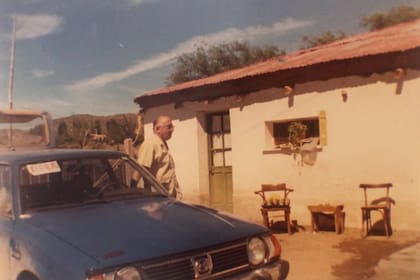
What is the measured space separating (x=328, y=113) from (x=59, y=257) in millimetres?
6335

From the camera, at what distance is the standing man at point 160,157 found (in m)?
5.42

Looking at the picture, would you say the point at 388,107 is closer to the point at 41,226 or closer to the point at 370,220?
the point at 370,220

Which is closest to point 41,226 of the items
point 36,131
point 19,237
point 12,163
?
point 19,237

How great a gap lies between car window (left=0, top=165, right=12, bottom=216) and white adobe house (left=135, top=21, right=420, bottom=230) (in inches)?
224

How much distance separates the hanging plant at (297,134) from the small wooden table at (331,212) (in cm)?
125

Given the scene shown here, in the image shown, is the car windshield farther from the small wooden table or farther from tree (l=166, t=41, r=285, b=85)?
tree (l=166, t=41, r=285, b=85)

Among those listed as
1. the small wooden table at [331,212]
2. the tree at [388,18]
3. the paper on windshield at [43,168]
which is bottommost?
the small wooden table at [331,212]

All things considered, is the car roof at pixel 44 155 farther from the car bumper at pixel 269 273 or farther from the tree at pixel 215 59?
the tree at pixel 215 59

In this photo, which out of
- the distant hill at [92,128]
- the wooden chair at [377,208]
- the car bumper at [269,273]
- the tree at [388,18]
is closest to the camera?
the car bumper at [269,273]

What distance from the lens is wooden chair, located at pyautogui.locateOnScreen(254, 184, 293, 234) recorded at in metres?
8.16

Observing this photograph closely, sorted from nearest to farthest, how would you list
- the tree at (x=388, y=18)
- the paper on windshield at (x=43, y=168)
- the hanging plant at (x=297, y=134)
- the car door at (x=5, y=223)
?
the car door at (x=5, y=223) → the paper on windshield at (x=43, y=168) → the hanging plant at (x=297, y=134) → the tree at (x=388, y=18)

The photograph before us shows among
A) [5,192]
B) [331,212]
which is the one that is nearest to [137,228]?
[5,192]

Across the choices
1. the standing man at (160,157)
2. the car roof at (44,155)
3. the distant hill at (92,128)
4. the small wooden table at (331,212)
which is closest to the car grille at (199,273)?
the car roof at (44,155)

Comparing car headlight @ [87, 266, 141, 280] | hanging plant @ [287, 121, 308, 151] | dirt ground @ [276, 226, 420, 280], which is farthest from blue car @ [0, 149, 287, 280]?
hanging plant @ [287, 121, 308, 151]
